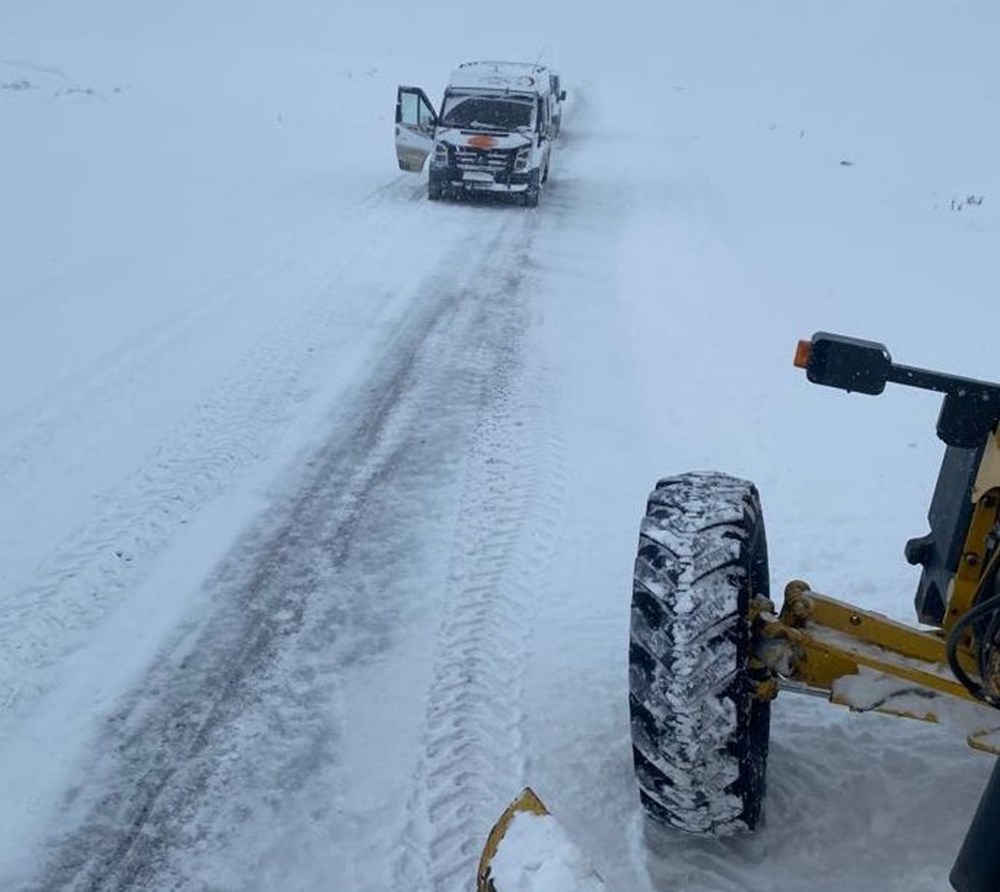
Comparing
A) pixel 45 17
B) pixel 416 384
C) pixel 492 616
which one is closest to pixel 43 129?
pixel 416 384

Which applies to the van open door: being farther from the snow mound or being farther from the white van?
the snow mound

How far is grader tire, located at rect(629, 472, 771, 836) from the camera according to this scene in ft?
10.7

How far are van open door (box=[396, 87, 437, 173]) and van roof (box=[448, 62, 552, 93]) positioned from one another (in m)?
0.73

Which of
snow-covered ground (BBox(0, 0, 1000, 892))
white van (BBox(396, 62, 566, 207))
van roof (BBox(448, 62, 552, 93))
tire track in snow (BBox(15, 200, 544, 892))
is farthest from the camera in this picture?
van roof (BBox(448, 62, 552, 93))

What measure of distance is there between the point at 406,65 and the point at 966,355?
39.6 meters

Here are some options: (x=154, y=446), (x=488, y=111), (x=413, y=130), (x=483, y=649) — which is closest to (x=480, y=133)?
(x=488, y=111)

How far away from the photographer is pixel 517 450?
7020mm

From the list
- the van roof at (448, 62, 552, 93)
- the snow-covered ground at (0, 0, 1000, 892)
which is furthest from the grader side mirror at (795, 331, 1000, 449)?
the van roof at (448, 62, 552, 93)

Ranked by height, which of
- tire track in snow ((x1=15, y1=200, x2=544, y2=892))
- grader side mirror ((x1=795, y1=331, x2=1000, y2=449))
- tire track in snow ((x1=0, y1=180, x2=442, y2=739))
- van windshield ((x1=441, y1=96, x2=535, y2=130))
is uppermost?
grader side mirror ((x1=795, y1=331, x2=1000, y2=449))

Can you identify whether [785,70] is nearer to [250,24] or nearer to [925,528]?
[250,24]

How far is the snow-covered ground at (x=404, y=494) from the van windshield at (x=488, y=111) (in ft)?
4.74

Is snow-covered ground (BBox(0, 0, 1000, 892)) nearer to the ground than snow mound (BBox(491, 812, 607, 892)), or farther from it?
nearer to the ground

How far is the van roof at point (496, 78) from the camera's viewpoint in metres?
17.0

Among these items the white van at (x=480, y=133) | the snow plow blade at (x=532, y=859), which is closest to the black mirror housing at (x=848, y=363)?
the snow plow blade at (x=532, y=859)
